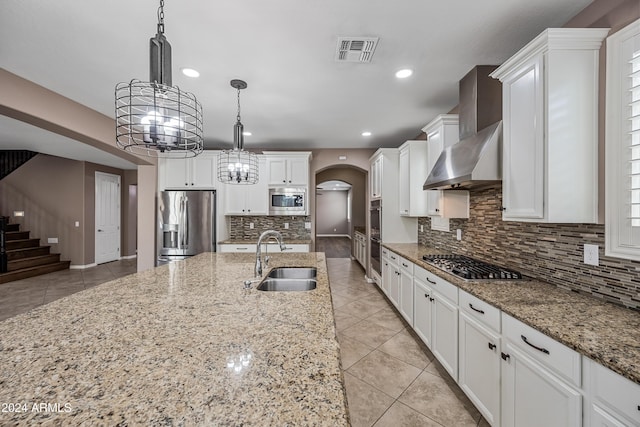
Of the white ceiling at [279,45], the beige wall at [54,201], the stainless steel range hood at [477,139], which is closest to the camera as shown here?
the white ceiling at [279,45]

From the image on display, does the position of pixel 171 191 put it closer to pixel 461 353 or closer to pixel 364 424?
pixel 364 424

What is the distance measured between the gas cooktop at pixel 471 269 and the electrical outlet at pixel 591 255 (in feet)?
1.51

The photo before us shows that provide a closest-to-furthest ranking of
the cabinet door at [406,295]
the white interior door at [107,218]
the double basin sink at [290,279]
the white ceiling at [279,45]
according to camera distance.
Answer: the white ceiling at [279,45] → the double basin sink at [290,279] → the cabinet door at [406,295] → the white interior door at [107,218]

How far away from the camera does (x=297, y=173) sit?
15.8ft

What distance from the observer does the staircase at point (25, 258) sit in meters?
5.44

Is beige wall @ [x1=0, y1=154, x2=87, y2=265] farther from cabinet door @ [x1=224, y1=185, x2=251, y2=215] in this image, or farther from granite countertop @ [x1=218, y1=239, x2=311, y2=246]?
granite countertop @ [x1=218, y1=239, x2=311, y2=246]

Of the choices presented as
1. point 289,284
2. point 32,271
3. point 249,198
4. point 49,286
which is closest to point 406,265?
point 289,284

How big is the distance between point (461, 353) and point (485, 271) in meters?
0.64

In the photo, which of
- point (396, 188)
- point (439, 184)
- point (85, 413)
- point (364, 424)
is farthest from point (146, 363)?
point (396, 188)

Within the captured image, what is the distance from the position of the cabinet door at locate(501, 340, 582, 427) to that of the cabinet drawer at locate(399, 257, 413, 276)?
1485 millimetres

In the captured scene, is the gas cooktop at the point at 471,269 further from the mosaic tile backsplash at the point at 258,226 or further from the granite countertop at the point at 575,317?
the mosaic tile backsplash at the point at 258,226

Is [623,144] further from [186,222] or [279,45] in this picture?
[186,222]

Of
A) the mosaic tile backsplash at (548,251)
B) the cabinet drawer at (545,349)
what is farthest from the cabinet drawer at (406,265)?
the cabinet drawer at (545,349)

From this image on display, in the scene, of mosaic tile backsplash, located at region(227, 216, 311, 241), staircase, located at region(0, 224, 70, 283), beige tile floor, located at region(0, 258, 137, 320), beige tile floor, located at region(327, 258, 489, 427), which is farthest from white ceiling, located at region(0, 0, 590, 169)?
staircase, located at region(0, 224, 70, 283)
